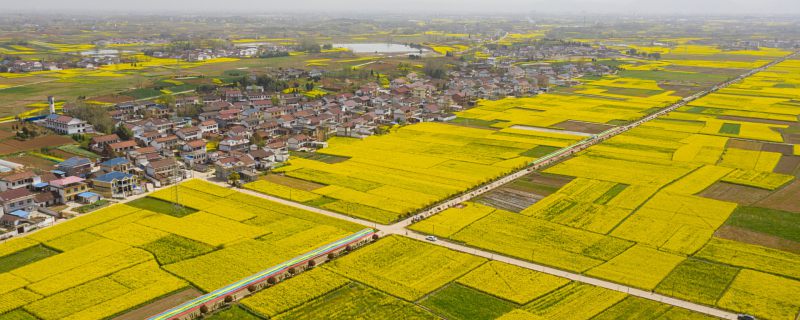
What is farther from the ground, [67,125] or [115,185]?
[67,125]

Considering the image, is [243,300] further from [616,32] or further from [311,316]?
[616,32]

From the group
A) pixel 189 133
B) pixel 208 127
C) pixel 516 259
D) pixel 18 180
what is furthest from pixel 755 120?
pixel 18 180

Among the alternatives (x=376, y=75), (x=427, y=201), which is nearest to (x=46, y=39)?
(x=376, y=75)

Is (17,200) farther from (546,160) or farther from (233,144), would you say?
(546,160)

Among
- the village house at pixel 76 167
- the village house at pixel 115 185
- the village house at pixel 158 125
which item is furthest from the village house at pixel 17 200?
the village house at pixel 158 125

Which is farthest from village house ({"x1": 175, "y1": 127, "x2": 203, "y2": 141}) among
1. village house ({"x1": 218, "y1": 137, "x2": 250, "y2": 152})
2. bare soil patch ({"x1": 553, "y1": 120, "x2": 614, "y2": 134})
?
bare soil patch ({"x1": 553, "y1": 120, "x2": 614, "y2": 134})
